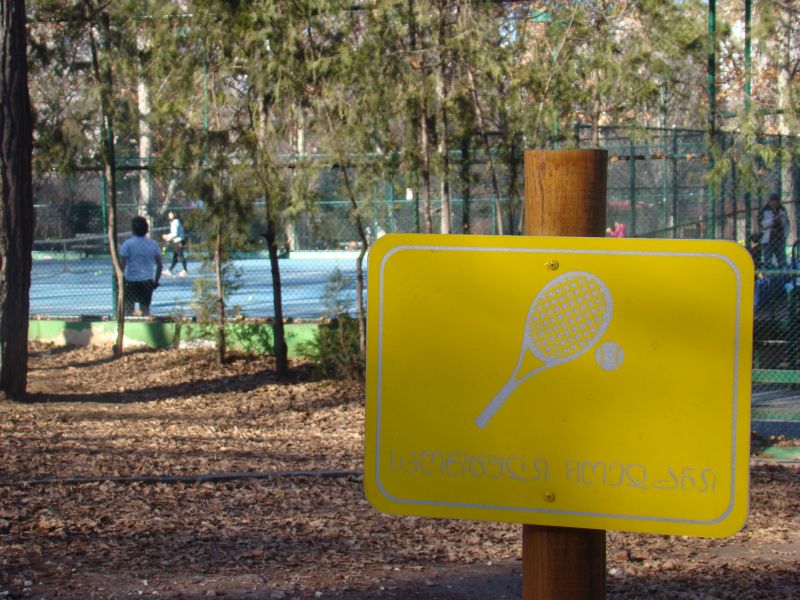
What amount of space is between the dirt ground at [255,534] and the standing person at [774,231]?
9.95ft

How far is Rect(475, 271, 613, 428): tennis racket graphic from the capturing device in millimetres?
1927

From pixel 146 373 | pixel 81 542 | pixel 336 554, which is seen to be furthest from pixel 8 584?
pixel 146 373

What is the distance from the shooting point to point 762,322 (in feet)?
33.7

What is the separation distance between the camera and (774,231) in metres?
10.7

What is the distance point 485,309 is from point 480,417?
21 cm

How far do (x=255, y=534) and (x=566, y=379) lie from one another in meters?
3.99

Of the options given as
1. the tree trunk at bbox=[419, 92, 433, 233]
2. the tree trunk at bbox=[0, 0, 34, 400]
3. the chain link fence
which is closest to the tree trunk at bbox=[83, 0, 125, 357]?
the chain link fence

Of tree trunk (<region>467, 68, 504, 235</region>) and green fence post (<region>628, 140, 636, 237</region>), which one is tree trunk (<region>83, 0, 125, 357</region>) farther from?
green fence post (<region>628, 140, 636, 237</region>)

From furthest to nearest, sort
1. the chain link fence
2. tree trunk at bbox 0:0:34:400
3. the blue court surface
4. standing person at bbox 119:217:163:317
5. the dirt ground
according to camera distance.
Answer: standing person at bbox 119:217:163:317 → the blue court surface → the chain link fence → tree trunk at bbox 0:0:34:400 → the dirt ground

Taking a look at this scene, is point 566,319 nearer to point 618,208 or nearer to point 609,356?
point 609,356

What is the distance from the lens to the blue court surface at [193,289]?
1325 cm

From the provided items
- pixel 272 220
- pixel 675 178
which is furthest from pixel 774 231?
pixel 272 220

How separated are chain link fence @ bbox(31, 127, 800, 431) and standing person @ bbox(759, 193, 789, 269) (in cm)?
8

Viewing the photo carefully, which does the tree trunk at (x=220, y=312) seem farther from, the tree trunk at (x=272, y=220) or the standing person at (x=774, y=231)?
the standing person at (x=774, y=231)
